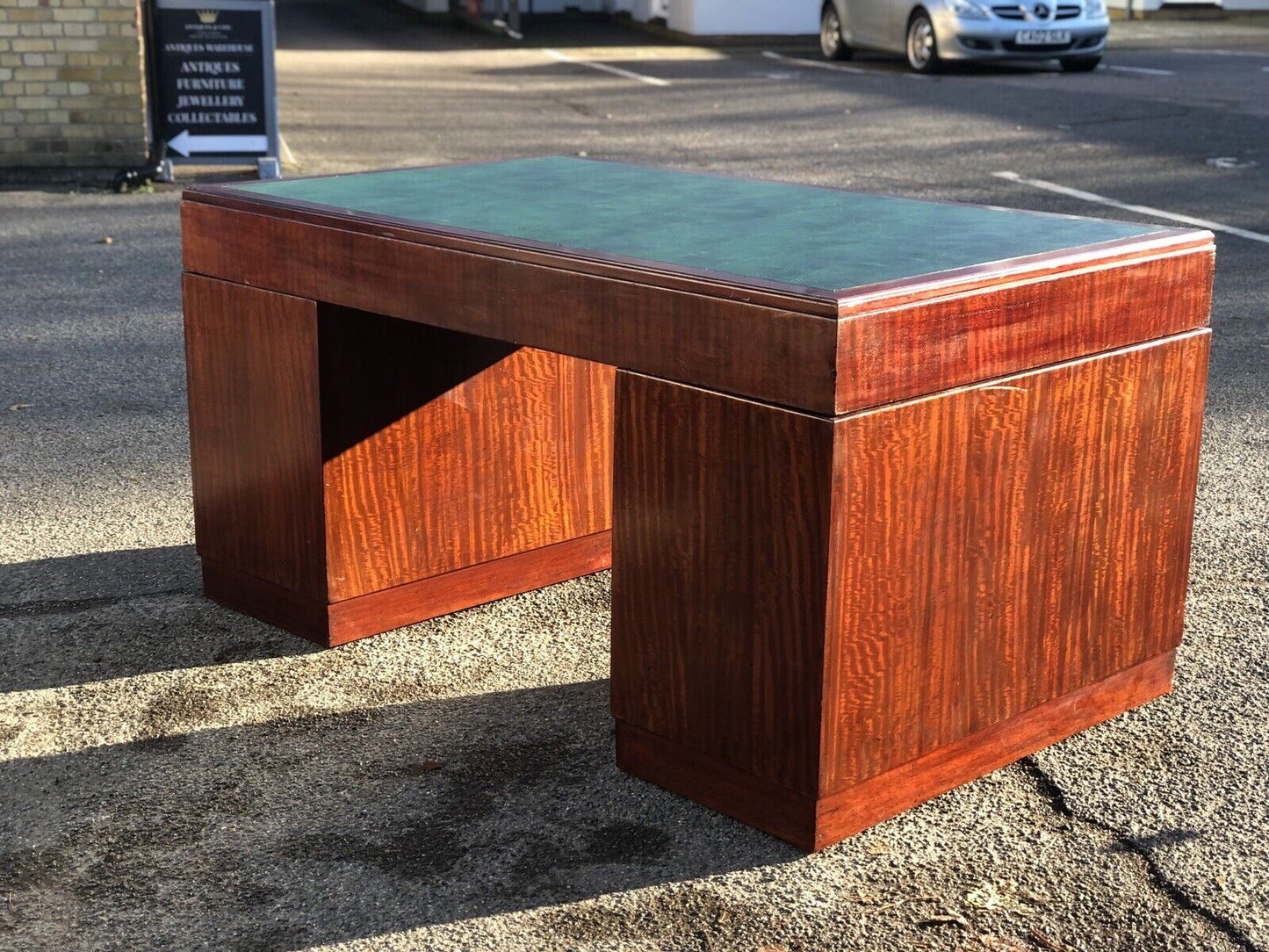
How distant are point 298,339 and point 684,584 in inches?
41.5

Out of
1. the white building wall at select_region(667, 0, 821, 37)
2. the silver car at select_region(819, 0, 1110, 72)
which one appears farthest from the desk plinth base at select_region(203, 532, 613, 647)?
the white building wall at select_region(667, 0, 821, 37)

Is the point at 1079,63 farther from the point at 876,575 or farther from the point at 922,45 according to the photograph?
the point at 876,575

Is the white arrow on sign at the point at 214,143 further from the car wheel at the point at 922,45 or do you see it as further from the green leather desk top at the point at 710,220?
the car wheel at the point at 922,45

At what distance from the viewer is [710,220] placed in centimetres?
296

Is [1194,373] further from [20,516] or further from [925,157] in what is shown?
[925,157]

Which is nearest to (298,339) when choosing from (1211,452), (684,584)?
(684,584)

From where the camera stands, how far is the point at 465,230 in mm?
2832

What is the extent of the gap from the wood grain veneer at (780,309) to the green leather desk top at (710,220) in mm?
61

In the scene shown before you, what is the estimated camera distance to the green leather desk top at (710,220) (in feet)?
8.28

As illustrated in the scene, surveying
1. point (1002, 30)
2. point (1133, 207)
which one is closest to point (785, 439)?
point (1133, 207)

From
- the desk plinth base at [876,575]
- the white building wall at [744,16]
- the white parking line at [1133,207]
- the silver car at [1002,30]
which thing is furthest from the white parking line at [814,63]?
the desk plinth base at [876,575]

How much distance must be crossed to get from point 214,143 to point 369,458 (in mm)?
7127

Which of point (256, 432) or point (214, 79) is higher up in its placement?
point (214, 79)

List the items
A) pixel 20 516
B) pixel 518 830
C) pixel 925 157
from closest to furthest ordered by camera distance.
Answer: pixel 518 830, pixel 20 516, pixel 925 157
